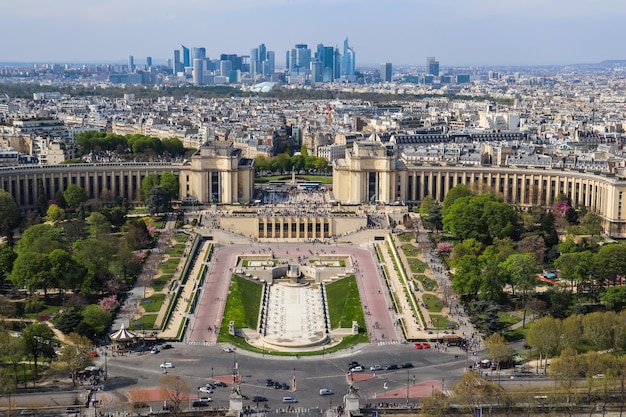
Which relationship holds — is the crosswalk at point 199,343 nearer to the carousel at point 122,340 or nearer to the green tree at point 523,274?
the carousel at point 122,340

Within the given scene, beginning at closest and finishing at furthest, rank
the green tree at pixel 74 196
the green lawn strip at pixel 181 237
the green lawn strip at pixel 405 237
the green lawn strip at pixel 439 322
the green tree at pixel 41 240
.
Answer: the green lawn strip at pixel 439 322 < the green tree at pixel 41 240 < the green lawn strip at pixel 181 237 < the green lawn strip at pixel 405 237 < the green tree at pixel 74 196

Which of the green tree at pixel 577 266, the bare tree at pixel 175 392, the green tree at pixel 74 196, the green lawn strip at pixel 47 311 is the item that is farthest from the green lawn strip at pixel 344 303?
the green tree at pixel 74 196

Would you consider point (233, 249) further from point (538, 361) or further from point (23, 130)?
point (23, 130)

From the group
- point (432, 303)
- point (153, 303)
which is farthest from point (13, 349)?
point (432, 303)

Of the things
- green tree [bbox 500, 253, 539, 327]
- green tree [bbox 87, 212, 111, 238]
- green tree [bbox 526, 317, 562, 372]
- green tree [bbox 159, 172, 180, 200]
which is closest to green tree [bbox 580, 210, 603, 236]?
green tree [bbox 500, 253, 539, 327]

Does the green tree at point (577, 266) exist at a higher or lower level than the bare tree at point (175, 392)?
higher

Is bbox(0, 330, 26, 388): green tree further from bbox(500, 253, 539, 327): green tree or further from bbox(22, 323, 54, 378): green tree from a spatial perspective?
bbox(500, 253, 539, 327): green tree

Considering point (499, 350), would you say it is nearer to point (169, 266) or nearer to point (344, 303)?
point (344, 303)
